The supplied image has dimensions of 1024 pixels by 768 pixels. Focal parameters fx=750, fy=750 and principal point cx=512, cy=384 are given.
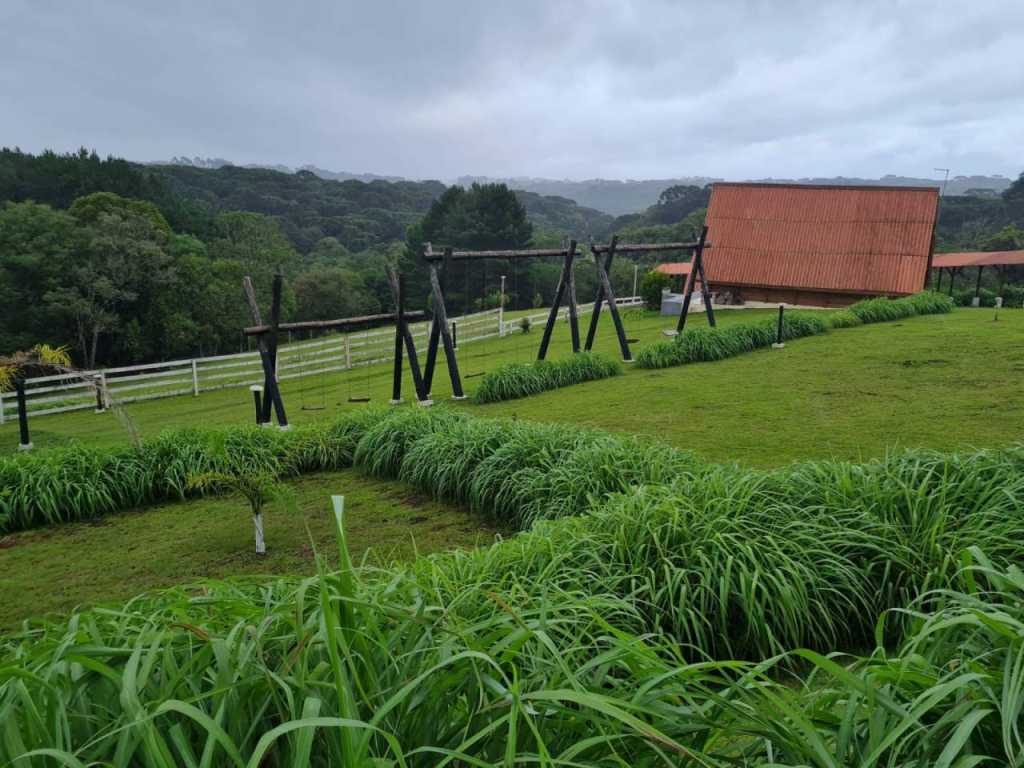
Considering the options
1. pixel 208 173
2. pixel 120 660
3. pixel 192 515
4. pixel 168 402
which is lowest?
pixel 168 402

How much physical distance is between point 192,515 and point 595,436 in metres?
3.60

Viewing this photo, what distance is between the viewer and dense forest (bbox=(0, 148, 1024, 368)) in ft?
92.1

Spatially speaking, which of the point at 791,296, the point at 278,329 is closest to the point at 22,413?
the point at 278,329

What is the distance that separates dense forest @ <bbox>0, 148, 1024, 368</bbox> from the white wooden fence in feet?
7.15

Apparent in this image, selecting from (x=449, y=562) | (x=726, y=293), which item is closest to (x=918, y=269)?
(x=726, y=293)

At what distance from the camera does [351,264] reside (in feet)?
167

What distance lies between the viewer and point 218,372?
20.5m

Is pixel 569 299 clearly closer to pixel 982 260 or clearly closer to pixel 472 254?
pixel 472 254

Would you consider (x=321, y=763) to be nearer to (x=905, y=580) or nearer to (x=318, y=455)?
(x=905, y=580)

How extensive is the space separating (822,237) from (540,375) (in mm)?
15113

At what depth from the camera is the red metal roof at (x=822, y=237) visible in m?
21.9

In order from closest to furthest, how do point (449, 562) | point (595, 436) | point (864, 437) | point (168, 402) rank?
point (449, 562), point (595, 436), point (864, 437), point (168, 402)

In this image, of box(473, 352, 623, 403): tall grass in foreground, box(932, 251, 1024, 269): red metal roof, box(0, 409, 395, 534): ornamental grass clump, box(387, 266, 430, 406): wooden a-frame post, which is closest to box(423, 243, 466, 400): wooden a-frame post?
box(387, 266, 430, 406): wooden a-frame post

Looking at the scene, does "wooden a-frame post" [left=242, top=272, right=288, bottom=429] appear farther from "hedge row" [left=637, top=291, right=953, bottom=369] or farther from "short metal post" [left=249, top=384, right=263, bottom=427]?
"hedge row" [left=637, top=291, right=953, bottom=369]
